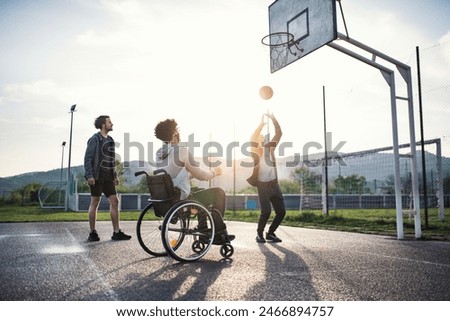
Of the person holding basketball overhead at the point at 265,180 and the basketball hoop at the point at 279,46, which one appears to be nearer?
the person holding basketball overhead at the point at 265,180

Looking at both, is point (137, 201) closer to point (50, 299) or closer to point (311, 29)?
point (311, 29)

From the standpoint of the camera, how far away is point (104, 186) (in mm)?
5480

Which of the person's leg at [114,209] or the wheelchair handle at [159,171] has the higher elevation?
the wheelchair handle at [159,171]

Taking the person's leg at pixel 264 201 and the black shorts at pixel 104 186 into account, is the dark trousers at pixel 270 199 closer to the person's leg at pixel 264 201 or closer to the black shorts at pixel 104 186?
the person's leg at pixel 264 201

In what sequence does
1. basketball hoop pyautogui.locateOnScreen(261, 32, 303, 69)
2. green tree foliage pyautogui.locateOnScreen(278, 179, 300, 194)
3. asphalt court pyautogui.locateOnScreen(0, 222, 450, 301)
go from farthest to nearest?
1. green tree foliage pyautogui.locateOnScreen(278, 179, 300, 194)
2. basketball hoop pyautogui.locateOnScreen(261, 32, 303, 69)
3. asphalt court pyautogui.locateOnScreen(0, 222, 450, 301)

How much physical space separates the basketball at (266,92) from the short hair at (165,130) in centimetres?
240

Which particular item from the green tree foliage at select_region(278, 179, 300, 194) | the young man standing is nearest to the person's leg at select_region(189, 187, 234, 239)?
the young man standing

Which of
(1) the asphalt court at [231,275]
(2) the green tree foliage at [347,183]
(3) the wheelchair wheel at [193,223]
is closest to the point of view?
(1) the asphalt court at [231,275]

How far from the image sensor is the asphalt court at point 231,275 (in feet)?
7.72

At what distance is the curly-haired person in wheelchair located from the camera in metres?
3.80

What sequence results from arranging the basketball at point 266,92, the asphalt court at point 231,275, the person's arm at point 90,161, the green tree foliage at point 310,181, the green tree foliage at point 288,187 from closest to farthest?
the asphalt court at point 231,275
the person's arm at point 90,161
the basketball at point 266,92
the green tree foliage at point 310,181
the green tree foliage at point 288,187

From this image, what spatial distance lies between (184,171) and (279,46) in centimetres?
476

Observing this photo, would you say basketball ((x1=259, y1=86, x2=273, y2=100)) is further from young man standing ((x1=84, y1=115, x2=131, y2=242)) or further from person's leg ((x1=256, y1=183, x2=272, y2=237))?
young man standing ((x1=84, y1=115, x2=131, y2=242))

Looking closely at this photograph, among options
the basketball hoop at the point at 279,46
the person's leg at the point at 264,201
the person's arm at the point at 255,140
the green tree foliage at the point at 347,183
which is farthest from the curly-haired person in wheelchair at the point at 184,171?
the green tree foliage at the point at 347,183
